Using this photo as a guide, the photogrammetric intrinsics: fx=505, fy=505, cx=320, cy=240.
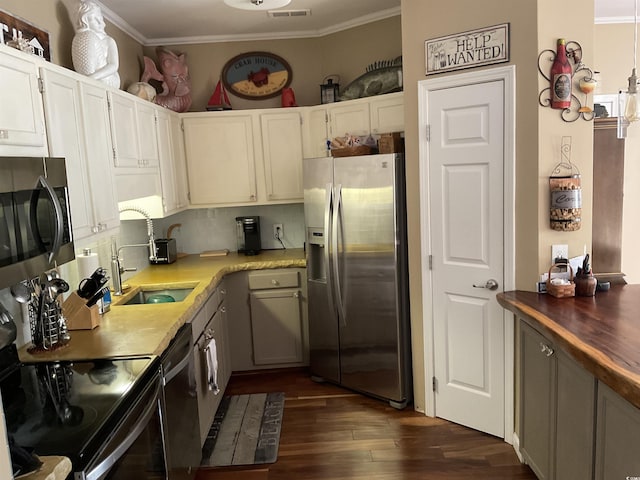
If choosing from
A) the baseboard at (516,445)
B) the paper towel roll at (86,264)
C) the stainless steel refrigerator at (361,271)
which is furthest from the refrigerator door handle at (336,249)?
the paper towel roll at (86,264)

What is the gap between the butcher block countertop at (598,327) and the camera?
65.5 inches

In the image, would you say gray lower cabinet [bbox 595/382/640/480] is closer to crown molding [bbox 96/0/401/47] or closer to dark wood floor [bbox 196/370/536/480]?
dark wood floor [bbox 196/370/536/480]


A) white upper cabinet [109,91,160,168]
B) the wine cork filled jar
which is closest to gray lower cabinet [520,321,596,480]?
the wine cork filled jar

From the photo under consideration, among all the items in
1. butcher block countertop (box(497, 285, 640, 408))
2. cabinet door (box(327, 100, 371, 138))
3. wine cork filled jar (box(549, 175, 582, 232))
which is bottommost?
butcher block countertop (box(497, 285, 640, 408))

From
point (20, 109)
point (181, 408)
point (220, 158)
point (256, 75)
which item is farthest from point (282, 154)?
point (20, 109)

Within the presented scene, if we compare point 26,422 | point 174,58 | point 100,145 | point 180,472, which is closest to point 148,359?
point 26,422

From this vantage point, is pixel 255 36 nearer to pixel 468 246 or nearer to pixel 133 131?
pixel 133 131

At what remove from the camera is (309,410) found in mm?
3520

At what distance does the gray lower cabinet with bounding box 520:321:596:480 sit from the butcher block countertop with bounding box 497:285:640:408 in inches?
4.7

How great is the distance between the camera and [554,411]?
225 centimetres

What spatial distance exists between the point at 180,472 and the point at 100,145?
5.40 feet

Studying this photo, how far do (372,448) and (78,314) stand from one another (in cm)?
182

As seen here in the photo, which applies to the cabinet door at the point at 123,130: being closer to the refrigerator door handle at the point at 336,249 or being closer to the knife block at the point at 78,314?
the knife block at the point at 78,314

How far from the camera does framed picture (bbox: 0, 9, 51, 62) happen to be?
2.08 metres
